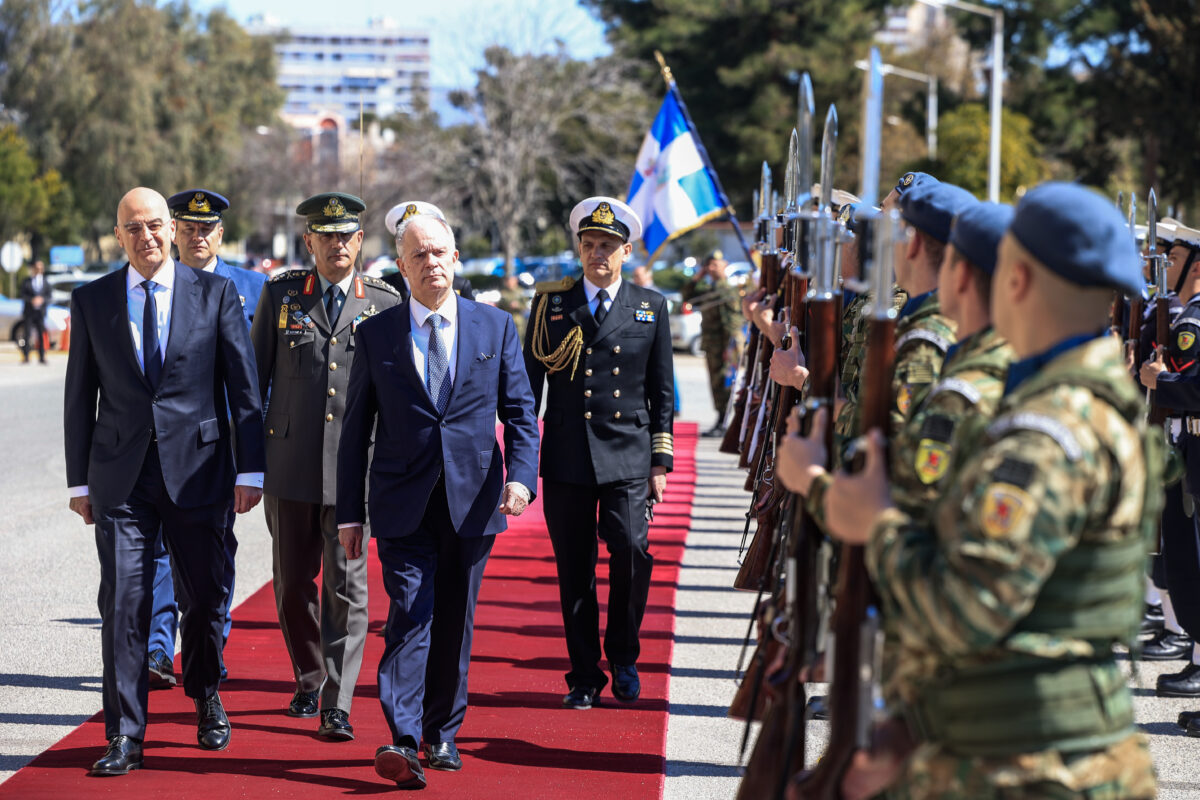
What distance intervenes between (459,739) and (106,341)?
204 cm

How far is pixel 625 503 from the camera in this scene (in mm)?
6242

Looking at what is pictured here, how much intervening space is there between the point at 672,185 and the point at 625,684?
231 inches

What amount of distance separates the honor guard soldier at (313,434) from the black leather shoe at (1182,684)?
11.7ft

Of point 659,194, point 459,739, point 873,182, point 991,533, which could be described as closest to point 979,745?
point 991,533

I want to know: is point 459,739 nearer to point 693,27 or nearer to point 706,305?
point 706,305

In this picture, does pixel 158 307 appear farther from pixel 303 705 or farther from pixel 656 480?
pixel 656 480

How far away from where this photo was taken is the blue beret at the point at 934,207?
339cm

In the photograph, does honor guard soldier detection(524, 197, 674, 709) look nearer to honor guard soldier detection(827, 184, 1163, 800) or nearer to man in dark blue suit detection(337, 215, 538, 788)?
man in dark blue suit detection(337, 215, 538, 788)

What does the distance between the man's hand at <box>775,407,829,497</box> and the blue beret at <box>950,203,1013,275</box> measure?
44 centimetres

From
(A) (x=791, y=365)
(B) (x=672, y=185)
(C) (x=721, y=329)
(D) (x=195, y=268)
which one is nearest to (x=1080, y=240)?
(A) (x=791, y=365)

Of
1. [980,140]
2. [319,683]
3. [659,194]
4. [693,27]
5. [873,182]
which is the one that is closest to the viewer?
[873,182]

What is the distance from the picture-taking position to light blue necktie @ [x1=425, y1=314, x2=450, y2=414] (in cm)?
524

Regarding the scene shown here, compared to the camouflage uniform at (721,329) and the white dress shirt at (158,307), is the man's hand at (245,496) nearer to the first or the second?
the white dress shirt at (158,307)

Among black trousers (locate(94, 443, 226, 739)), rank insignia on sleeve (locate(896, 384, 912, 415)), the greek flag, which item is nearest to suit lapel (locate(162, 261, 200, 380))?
black trousers (locate(94, 443, 226, 739))
